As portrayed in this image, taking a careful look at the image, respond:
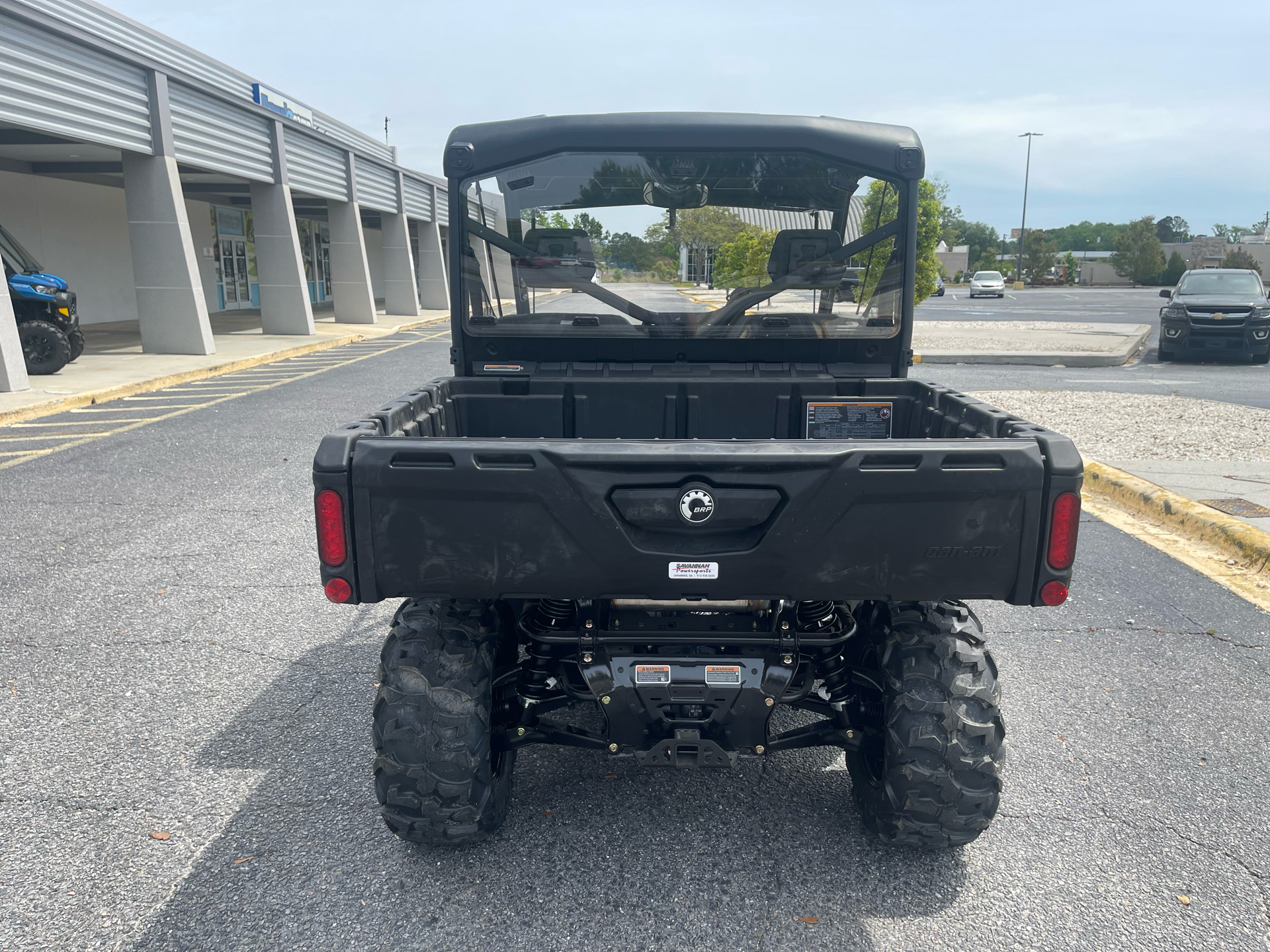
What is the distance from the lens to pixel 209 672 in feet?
14.0

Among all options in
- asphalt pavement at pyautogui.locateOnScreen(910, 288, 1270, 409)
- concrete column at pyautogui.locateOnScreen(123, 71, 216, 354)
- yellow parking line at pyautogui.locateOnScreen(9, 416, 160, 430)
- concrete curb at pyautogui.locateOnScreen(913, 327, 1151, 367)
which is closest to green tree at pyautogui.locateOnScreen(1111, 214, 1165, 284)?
asphalt pavement at pyautogui.locateOnScreen(910, 288, 1270, 409)

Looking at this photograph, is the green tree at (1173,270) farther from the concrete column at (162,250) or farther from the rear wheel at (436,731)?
the rear wheel at (436,731)

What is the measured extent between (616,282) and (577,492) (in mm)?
2084

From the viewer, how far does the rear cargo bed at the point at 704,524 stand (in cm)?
245

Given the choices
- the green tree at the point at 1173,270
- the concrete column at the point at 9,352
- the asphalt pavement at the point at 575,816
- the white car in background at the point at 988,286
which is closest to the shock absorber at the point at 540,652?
the asphalt pavement at the point at 575,816

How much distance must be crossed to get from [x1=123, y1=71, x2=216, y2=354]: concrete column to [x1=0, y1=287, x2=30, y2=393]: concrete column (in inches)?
207

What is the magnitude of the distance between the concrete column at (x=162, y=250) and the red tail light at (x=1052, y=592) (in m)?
18.7

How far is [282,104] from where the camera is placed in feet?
91.0

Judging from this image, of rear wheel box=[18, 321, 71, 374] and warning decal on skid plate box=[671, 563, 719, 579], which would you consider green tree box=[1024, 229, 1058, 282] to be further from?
warning decal on skid plate box=[671, 563, 719, 579]

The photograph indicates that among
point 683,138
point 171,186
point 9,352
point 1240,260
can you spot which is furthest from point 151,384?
point 1240,260

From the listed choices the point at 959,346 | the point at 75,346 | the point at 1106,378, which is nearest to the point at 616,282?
the point at 1106,378

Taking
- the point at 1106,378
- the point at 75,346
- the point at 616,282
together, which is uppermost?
the point at 616,282

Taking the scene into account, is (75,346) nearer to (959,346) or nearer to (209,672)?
(209,672)

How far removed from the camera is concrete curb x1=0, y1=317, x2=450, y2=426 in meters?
11.6
